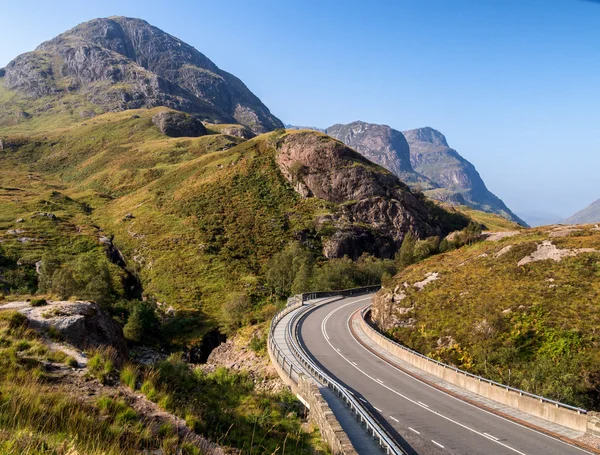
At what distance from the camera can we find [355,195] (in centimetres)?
9956

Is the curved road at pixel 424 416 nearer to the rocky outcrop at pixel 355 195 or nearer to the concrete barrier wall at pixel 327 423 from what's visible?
the concrete barrier wall at pixel 327 423

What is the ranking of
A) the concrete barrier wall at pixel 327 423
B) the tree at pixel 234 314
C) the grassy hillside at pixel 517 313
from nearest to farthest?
the concrete barrier wall at pixel 327 423, the grassy hillside at pixel 517 313, the tree at pixel 234 314

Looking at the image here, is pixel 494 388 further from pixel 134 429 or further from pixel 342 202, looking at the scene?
pixel 342 202

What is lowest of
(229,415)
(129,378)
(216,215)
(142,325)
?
(142,325)

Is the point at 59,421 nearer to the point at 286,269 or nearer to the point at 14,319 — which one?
the point at 14,319

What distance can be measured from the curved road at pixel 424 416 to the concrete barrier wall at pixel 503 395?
1.82 metres

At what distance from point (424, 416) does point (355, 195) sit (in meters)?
83.0

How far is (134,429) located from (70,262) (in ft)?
232

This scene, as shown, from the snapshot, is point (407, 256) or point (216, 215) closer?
point (407, 256)

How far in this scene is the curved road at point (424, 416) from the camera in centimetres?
1580

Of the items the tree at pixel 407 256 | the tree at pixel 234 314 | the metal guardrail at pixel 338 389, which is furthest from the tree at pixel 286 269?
the tree at pixel 407 256

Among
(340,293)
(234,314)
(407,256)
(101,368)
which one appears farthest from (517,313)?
(407,256)

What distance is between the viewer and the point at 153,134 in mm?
173875

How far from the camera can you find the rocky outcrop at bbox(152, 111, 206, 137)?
179525 mm
